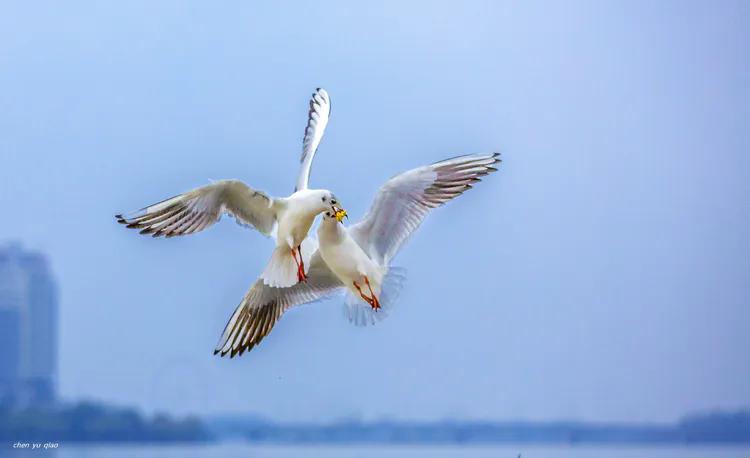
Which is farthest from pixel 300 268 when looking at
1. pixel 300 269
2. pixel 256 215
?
pixel 256 215

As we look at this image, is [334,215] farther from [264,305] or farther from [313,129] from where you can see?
[313,129]

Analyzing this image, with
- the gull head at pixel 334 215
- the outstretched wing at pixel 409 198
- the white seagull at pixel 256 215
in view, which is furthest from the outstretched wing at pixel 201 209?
the outstretched wing at pixel 409 198

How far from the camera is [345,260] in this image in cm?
399

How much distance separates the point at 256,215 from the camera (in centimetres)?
398

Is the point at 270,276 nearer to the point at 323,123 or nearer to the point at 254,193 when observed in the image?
the point at 254,193

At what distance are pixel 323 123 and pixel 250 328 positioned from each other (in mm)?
750

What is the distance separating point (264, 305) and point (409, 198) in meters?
0.65

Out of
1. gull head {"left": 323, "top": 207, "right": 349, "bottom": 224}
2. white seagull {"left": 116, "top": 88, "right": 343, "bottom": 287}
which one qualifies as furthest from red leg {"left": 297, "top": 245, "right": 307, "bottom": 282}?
gull head {"left": 323, "top": 207, "right": 349, "bottom": 224}

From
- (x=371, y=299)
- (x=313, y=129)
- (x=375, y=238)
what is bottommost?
(x=371, y=299)

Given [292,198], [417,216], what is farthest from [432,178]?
[292,198]

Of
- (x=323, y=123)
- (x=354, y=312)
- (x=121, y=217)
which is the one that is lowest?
(x=354, y=312)

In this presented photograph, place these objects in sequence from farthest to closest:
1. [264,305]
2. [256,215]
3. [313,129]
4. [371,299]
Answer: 1. [313,129]
2. [264,305]
3. [371,299]
4. [256,215]

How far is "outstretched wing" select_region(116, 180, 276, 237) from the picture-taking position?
3873 millimetres

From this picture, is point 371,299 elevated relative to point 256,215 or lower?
lower
